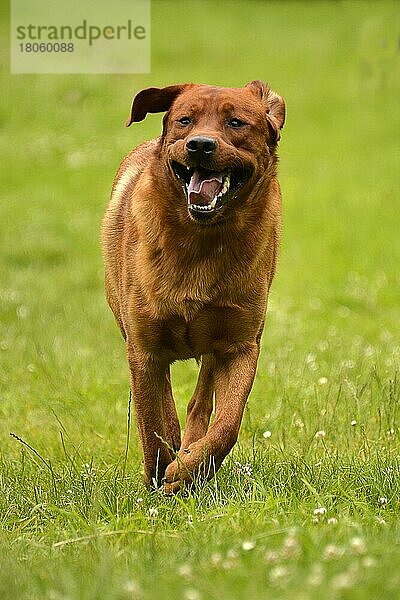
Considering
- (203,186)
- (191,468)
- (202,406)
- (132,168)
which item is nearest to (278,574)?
(191,468)

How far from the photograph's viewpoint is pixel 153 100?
4.95 m

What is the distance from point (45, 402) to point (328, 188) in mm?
9940

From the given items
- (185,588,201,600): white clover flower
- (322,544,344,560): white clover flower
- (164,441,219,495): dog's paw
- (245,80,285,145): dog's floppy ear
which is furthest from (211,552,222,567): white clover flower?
(245,80,285,145): dog's floppy ear

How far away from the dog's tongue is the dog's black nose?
0.49 feet

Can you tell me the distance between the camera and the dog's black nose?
14.4ft

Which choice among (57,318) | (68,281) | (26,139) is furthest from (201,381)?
(26,139)

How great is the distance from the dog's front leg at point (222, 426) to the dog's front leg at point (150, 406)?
0.87ft

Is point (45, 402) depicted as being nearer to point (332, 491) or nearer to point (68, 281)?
point (332, 491)

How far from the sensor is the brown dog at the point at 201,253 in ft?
15.0

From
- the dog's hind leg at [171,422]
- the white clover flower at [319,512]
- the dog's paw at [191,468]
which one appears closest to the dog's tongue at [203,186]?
the dog's paw at [191,468]

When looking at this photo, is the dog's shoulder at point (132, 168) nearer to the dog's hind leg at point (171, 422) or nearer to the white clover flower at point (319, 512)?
the dog's hind leg at point (171, 422)

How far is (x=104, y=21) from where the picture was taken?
21.9m

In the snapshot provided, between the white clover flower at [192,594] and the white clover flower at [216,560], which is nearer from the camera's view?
the white clover flower at [192,594]

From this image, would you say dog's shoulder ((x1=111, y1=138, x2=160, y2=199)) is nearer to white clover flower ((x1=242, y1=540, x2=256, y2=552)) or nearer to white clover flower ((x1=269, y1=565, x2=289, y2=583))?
white clover flower ((x1=242, y1=540, x2=256, y2=552))
